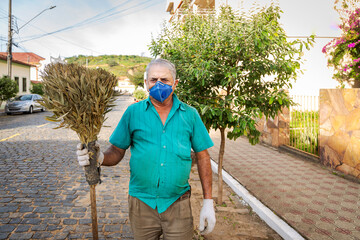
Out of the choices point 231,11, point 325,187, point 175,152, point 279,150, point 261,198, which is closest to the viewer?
point 175,152

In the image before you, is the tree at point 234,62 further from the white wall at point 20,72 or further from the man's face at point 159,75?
the white wall at point 20,72

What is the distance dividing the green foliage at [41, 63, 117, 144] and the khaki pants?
0.69 meters

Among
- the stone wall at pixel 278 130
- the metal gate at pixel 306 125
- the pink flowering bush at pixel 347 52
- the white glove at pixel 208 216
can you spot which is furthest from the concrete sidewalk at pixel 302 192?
the pink flowering bush at pixel 347 52

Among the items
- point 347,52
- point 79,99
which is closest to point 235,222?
point 79,99

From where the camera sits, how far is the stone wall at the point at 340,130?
5984 millimetres

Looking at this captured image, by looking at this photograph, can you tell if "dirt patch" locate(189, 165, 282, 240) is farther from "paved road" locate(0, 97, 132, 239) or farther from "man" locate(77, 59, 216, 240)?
"man" locate(77, 59, 216, 240)

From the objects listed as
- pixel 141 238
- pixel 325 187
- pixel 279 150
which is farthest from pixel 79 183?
pixel 279 150

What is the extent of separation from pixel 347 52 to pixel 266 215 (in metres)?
8.77

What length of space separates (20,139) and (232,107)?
908 centimetres

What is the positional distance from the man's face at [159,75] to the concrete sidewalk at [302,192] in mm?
2734

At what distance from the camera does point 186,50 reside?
423 cm

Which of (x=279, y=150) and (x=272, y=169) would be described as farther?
(x=279, y=150)

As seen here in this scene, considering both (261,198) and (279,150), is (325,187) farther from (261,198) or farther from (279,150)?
(279,150)

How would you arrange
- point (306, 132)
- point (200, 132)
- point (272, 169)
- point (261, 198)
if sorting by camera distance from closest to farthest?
point (200, 132)
point (261, 198)
point (272, 169)
point (306, 132)
